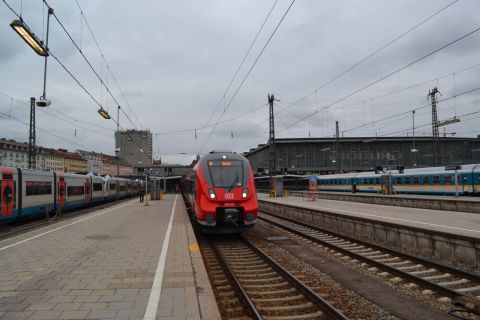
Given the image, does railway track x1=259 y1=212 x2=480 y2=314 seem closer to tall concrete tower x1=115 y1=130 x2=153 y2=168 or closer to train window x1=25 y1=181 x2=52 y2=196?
train window x1=25 y1=181 x2=52 y2=196

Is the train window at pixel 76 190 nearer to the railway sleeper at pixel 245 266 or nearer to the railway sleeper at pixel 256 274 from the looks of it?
the railway sleeper at pixel 245 266

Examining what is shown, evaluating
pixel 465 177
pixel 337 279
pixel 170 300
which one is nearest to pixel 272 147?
pixel 465 177

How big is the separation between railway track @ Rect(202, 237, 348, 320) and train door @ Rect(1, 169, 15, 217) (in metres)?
9.92

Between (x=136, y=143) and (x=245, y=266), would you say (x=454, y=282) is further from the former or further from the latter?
(x=136, y=143)

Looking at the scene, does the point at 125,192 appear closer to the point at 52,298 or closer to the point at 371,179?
the point at 371,179

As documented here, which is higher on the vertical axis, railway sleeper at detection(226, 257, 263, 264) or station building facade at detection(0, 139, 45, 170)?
station building facade at detection(0, 139, 45, 170)

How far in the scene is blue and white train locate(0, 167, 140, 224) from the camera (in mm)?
16453

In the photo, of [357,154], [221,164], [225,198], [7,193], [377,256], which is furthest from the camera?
[357,154]

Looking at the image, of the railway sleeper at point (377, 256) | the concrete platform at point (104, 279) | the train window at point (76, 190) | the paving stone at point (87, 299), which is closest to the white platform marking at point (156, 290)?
the concrete platform at point (104, 279)

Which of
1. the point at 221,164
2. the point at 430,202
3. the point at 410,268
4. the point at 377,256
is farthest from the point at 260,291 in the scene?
the point at 430,202

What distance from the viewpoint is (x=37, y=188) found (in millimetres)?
20016

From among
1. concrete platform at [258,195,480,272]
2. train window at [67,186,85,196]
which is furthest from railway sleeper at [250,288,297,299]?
train window at [67,186,85,196]

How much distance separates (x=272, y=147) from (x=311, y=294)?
34.1 m

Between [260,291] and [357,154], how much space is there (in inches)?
3328
